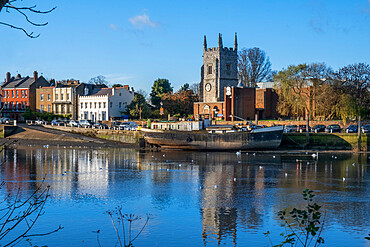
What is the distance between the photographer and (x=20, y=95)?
91812mm

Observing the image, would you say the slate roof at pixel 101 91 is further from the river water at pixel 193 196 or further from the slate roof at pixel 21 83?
the river water at pixel 193 196

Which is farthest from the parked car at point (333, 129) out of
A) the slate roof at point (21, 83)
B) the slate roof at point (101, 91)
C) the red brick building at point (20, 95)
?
the slate roof at point (21, 83)

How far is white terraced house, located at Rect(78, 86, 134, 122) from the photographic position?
83750 millimetres


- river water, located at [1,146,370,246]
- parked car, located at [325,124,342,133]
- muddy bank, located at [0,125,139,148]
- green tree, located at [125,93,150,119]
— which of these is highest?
green tree, located at [125,93,150,119]

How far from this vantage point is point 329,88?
65812 mm

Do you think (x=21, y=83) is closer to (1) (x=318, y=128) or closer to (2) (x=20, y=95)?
(2) (x=20, y=95)

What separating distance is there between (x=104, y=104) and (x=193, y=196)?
63395mm

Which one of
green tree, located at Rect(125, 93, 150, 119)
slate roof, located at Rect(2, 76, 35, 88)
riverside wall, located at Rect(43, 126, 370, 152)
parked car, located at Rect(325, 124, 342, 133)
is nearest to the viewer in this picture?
riverside wall, located at Rect(43, 126, 370, 152)

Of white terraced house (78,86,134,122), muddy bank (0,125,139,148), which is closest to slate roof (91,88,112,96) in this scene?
white terraced house (78,86,134,122)

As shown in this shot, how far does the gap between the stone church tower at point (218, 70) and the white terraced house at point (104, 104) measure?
17.9 meters

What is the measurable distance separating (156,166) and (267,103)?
4806cm

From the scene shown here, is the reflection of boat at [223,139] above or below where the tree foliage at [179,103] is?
below

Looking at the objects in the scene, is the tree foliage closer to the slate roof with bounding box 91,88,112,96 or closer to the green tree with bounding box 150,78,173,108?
the slate roof with bounding box 91,88,112,96

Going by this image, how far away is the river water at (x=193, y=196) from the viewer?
51.7ft
